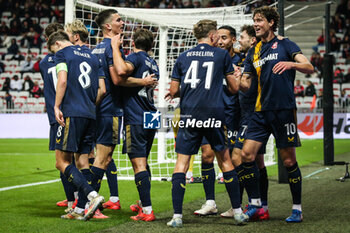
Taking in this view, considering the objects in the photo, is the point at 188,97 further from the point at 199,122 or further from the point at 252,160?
the point at 252,160

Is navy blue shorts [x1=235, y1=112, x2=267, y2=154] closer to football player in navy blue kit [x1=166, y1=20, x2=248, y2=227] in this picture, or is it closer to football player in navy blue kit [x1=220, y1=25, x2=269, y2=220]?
football player in navy blue kit [x1=220, y1=25, x2=269, y2=220]

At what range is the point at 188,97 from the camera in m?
5.25

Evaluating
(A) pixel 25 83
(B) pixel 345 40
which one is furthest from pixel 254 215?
(B) pixel 345 40

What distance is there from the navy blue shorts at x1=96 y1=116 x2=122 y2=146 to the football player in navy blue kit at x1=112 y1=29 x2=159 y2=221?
0.27 m

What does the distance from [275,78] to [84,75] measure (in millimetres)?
1987

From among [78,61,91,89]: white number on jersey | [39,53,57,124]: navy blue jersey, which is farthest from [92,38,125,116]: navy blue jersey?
Answer: [39,53,57,124]: navy blue jersey

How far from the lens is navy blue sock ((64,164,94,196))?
5.25 m

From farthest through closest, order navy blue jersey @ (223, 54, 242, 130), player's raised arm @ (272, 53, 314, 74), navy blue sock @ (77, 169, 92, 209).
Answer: navy blue jersey @ (223, 54, 242, 130) → navy blue sock @ (77, 169, 92, 209) → player's raised arm @ (272, 53, 314, 74)

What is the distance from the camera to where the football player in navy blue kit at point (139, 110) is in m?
5.46

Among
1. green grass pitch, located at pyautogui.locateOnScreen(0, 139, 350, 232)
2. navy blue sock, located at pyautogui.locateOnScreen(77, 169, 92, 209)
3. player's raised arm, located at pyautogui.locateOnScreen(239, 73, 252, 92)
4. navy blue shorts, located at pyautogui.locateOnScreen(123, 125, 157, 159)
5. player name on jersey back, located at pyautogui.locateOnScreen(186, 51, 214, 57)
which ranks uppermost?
player name on jersey back, located at pyautogui.locateOnScreen(186, 51, 214, 57)

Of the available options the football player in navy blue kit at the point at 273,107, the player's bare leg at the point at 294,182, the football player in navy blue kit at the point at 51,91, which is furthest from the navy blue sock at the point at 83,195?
the player's bare leg at the point at 294,182

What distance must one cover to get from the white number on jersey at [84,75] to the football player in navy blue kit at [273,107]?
1.74 m

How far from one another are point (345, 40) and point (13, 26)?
16643 millimetres

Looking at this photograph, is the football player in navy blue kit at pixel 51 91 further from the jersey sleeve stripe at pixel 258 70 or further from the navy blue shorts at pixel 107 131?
the jersey sleeve stripe at pixel 258 70
